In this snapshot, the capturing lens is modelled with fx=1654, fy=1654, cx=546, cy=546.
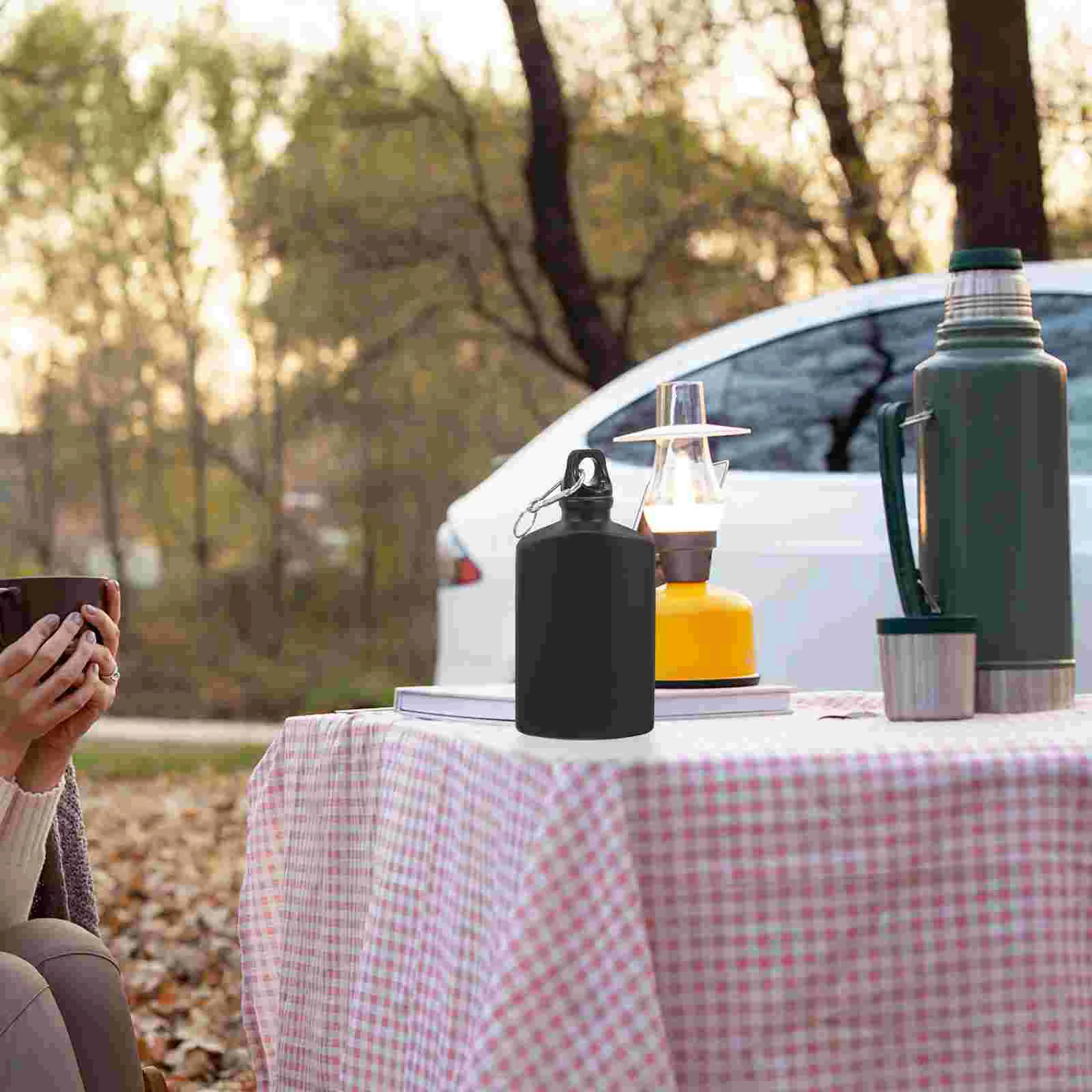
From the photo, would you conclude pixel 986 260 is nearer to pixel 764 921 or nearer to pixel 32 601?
pixel 764 921

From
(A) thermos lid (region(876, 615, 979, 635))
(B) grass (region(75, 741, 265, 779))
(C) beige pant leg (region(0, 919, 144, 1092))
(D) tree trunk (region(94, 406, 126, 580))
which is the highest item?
(D) tree trunk (region(94, 406, 126, 580))

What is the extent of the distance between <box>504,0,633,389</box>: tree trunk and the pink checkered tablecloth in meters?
8.42

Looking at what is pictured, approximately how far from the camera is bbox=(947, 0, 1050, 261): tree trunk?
20.7 ft

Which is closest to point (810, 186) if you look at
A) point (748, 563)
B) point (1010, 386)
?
point (748, 563)

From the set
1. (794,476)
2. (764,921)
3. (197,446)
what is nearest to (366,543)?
(197,446)

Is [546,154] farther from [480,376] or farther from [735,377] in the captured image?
[480,376]

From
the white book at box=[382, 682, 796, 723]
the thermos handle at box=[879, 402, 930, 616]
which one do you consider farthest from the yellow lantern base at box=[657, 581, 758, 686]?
the thermos handle at box=[879, 402, 930, 616]

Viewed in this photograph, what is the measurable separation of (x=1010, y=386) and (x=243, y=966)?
1025mm

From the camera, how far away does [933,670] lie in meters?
1.55

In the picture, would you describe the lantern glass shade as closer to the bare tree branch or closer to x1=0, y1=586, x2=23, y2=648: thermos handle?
x1=0, y1=586, x2=23, y2=648: thermos handle

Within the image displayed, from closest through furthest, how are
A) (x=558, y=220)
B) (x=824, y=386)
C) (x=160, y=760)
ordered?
1. (x=824, y=386)
2. (x=558, y=220)
3. (x=160, y=760)

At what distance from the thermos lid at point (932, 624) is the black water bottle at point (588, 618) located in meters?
0.29

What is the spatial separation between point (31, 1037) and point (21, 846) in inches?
12.4

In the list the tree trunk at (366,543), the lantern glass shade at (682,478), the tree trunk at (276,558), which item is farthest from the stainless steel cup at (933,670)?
the tree trunk at (276,558)
